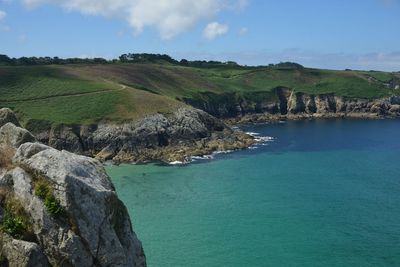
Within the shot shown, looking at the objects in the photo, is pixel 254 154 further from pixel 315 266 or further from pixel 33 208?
pixel 33 208

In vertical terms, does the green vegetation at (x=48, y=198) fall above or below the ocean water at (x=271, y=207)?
above

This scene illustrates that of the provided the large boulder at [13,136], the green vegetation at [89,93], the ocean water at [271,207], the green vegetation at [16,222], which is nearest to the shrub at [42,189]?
the green vegetation at [16,222]

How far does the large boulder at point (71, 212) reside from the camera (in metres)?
20.8

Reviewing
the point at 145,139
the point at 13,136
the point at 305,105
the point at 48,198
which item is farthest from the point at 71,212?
the point at 305,105

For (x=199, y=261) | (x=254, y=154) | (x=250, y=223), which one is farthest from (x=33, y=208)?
(x=254, y=154)

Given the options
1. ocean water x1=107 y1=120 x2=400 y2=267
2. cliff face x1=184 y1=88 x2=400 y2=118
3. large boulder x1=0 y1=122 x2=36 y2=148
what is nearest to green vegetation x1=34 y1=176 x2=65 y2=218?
large boulder x1=0 y1=122 x2=36 y2=148

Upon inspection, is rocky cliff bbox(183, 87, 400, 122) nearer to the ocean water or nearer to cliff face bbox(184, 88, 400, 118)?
cliff face bbox(184, 88, 400, 118)

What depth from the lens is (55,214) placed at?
20.9 metres

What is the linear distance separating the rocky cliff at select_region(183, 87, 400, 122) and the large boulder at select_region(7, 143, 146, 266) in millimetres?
157870

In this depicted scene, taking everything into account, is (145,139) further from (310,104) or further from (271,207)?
(310,104)

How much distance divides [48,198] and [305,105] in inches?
7058

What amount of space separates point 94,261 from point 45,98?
4396 inches

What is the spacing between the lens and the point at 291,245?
164ft

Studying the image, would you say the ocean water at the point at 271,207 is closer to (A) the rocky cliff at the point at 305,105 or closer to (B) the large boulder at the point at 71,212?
(B) the large boulder at the point at 71,212
